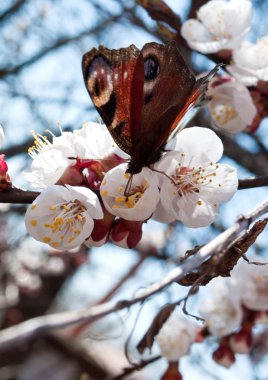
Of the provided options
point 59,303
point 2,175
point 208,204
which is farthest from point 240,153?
point 59,303

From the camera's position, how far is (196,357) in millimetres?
3338

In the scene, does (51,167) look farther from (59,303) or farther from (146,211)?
(59,303)

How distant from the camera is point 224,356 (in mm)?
2338

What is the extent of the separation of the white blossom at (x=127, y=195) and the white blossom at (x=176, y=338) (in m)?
1.11

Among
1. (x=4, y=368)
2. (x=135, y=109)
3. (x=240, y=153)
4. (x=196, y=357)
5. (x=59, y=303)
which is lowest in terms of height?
(x=59, y=303)

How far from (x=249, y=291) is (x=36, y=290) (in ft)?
9.36

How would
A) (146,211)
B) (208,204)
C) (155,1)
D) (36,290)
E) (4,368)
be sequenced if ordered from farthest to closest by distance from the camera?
1. (36,290)
2. (4,368)
3. (155,1)
4. (208,204)
5. (146,211)

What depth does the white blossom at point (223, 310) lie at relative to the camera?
2318 mm

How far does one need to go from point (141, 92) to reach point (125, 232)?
34cm

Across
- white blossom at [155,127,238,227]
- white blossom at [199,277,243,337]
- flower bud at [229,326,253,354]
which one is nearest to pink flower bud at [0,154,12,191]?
white blossom at [155,127,238,227]

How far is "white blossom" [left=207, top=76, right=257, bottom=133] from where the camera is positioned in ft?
7.19

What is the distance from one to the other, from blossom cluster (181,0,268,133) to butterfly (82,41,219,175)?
2.99 feet

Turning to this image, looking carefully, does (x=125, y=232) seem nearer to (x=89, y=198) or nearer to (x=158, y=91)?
(x=89, y=198)

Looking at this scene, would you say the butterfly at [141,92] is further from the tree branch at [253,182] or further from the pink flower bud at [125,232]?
the tree branch at [253,182]
